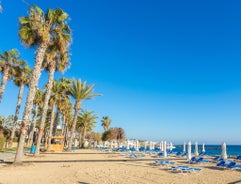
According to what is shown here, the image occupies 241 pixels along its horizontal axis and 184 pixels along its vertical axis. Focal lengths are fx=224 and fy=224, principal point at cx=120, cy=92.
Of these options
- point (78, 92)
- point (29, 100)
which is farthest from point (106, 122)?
point (29, 100)

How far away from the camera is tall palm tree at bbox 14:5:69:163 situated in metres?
14.7

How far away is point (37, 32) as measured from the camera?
15500 millimetres

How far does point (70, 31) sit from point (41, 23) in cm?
233

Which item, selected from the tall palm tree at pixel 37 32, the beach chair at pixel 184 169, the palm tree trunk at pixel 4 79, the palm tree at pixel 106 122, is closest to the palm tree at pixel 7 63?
the palm tree trunk at pixel 4 79

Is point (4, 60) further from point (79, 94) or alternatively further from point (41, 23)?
point (41, 23)

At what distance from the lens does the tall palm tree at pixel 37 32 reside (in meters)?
14.7

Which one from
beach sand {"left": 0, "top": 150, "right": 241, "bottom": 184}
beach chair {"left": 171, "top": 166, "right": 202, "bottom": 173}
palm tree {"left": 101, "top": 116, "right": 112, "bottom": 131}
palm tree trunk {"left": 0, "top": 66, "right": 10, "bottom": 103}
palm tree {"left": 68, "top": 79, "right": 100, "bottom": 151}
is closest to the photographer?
beach sand {"left": 0, "top": 150, "right": 241, "bottom": 184}

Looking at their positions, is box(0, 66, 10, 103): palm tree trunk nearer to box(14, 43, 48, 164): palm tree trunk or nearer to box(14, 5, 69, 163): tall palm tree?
box(14, 5, 69, 163): tall palm tree

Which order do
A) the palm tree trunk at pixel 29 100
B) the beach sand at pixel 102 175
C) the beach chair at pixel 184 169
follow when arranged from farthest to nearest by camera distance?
the palm tree trunk at pixel 29 100 → the beach chair at pixel 184 169 → the beach sand at pixel 102 175

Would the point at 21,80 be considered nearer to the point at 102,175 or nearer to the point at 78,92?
the point at 78,92

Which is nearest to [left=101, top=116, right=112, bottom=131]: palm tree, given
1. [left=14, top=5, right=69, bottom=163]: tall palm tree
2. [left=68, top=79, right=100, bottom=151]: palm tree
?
[left=68, top=79, right=100, bottom=151]: palm tree

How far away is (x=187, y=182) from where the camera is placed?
9828 mm

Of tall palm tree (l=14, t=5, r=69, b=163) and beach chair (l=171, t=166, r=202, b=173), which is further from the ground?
tall palm tree (l=14, t=5, r=69, b=163)

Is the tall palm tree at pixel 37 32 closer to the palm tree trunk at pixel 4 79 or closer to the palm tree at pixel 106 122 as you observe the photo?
the palm tree trunk at pixel 4 79
